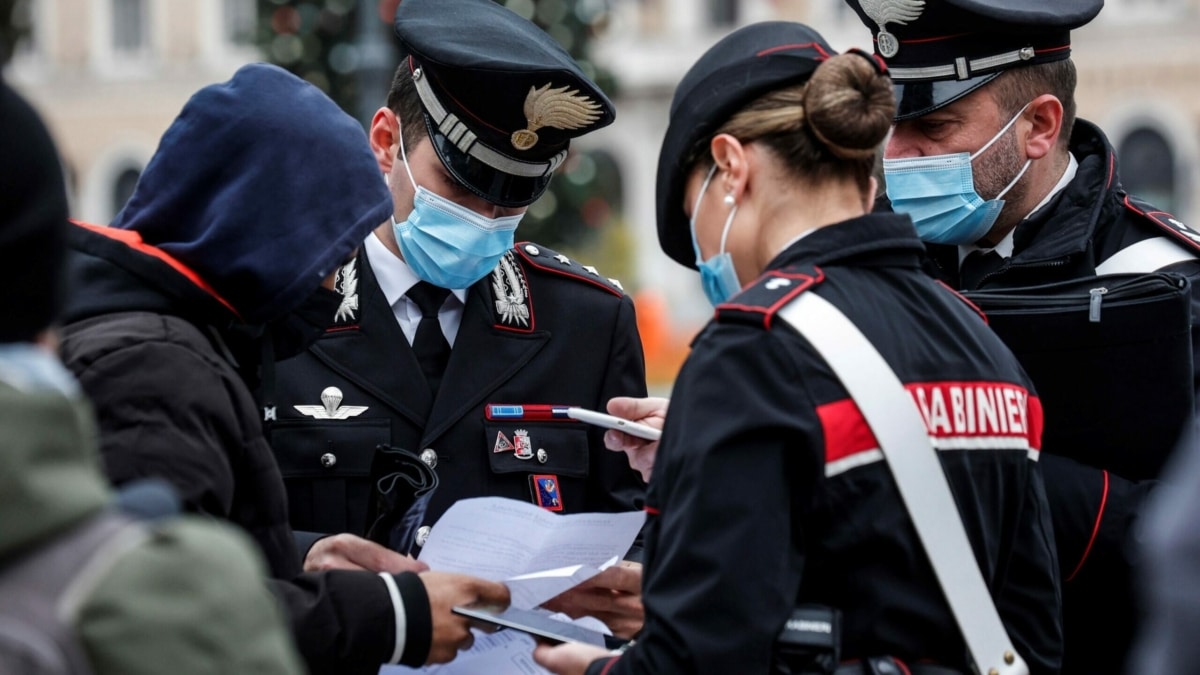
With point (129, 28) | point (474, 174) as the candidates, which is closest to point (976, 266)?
point (474, 174)

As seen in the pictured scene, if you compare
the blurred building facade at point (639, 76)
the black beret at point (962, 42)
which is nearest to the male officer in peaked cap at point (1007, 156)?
the black beret at point (962, 42)

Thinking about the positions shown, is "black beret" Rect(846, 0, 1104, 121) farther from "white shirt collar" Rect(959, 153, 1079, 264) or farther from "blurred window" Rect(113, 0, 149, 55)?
"blurred window" Rect(113, 0, 149, 55)

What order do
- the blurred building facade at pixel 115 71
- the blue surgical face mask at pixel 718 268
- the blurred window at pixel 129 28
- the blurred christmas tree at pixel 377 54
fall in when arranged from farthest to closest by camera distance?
1. the blurred window at pixel 129 28
2. the blurred building facade at pixel 115 71
3. the blurred christmas tree at pixel 377 54
4. the blue surgical face mask at pixel 718 268

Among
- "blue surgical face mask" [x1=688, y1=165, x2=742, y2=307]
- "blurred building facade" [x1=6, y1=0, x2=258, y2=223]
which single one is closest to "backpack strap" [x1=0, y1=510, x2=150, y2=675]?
"blue surgical face mask" [x1=688, y1=165, x2=742, y2=307]

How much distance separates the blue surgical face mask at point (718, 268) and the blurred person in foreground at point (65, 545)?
1.09 meters

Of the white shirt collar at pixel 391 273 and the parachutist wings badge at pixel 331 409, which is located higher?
the white shirt collar at pixel 391 273

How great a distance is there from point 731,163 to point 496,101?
3.47ft

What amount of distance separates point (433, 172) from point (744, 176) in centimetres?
121

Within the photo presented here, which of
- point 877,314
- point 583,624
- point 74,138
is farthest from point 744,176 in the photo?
point 74,138

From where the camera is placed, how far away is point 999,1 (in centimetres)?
373

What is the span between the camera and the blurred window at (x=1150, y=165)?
29.4m

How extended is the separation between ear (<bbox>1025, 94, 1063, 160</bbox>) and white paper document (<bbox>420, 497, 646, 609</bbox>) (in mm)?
1335

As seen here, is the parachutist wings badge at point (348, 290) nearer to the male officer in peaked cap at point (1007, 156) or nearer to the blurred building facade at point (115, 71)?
the male officer in peaked cap at point (1007, 156)

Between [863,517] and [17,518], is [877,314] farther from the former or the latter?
[17,518]
